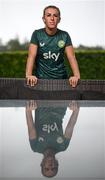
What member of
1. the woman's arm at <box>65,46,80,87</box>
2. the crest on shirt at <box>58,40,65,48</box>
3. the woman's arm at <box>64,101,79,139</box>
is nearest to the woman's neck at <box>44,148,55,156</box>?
the woman's arm at <box>64,101,79,139</box>

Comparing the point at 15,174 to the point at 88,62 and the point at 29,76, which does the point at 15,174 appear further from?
the point at 88,62

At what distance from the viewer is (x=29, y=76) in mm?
5586

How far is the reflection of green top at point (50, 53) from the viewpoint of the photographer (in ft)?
18.4

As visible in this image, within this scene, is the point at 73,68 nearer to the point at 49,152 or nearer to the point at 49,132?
the point at 49,132

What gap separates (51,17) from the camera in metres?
5.71

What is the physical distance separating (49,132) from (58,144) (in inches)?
16.2

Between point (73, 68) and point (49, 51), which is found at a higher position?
point (49, 51)

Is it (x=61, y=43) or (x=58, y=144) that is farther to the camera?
(x=61, y=43)

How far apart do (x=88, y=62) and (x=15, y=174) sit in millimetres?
12636

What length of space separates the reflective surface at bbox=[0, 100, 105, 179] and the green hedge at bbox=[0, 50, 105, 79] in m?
10.1

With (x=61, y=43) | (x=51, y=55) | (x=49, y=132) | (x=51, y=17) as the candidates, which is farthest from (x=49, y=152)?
Answer: (x=51, y=17)

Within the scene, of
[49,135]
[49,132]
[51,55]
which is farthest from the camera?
[51,55]

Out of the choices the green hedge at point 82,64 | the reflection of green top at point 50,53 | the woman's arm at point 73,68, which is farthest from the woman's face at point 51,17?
the green hedge at point 82,64

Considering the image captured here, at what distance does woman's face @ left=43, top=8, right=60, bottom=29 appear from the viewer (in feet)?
18.7
